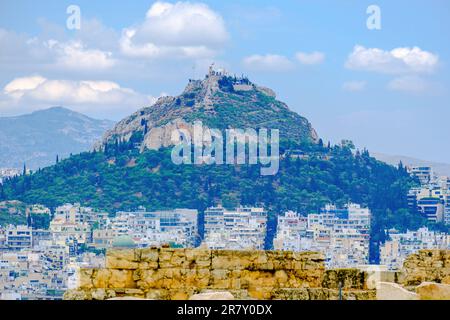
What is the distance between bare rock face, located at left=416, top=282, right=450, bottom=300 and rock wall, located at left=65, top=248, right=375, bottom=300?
387 millimetres

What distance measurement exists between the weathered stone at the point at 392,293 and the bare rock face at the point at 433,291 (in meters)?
0.08

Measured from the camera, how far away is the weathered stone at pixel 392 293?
35.9ft

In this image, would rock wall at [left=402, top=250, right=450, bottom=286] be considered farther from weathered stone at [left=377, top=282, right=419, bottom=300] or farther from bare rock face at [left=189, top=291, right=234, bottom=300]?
bare rock face at [left=189, top=291, right=234, bottom=300]

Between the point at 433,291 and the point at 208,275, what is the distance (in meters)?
1.66

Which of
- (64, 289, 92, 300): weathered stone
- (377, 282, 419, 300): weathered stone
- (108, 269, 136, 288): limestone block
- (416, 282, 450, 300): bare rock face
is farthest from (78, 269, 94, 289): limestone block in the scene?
(416, 282, 450, 300): bare rock face

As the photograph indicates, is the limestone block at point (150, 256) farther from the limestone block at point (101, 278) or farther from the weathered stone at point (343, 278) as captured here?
the weathered stone at point (343, 278)

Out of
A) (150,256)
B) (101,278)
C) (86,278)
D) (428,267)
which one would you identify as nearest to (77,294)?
(86,278)

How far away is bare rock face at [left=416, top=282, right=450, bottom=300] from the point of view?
435 inches

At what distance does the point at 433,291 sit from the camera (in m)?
11.2

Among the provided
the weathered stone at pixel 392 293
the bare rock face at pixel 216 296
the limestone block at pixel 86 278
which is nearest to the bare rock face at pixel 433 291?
the weathered stone at pixel 392 293

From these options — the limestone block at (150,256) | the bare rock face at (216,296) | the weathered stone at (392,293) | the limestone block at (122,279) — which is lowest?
the weathered stone at (392,293)

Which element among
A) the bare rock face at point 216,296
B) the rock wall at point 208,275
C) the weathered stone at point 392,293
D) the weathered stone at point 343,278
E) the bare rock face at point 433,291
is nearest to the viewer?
the bare rock face at point 216,296
